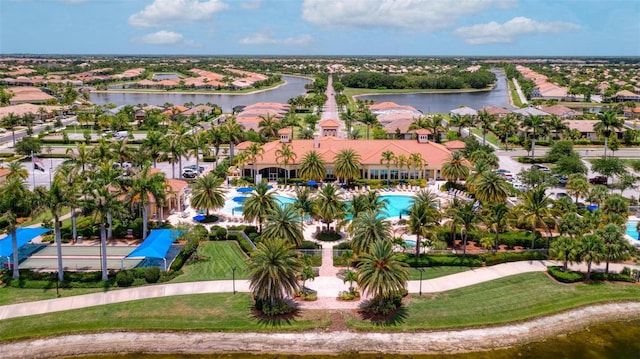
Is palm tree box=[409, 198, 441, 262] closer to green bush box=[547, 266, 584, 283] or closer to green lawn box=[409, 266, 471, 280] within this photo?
green lawn box=[409, 266, 471, 280]

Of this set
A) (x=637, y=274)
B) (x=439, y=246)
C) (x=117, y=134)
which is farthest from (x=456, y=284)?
(x=117, y=134)

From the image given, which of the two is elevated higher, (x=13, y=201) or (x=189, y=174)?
(x=13, y=201)

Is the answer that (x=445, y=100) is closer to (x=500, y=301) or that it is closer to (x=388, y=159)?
(x=388, y=159)

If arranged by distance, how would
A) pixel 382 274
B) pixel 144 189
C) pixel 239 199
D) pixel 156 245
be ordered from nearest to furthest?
pixel 382 274
pixel 156 245
pixel 144 189
pixel 239 199

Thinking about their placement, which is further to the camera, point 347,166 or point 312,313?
point 347,166

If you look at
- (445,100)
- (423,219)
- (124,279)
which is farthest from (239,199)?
(445,100)

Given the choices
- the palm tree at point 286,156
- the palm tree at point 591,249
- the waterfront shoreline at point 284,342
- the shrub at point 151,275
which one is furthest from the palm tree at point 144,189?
the palm tree at point 591,249

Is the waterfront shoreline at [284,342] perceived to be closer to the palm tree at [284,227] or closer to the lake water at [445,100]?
the palm tree at [284,227]
